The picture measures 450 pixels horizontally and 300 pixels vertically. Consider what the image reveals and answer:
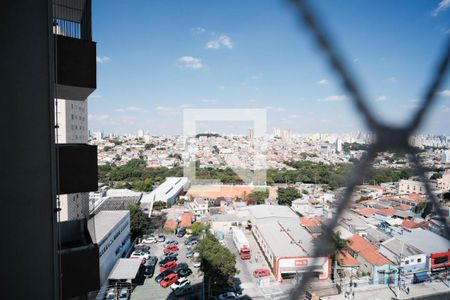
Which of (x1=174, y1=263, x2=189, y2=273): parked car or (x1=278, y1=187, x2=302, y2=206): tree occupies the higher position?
(x1=278, y1=187, x2=302, y2=206): tree

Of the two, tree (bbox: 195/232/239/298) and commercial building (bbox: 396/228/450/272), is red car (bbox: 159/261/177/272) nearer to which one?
tree (bbox: 195/232/239/298)

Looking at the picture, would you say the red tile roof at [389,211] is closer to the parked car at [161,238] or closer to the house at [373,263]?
the house at [373,263]

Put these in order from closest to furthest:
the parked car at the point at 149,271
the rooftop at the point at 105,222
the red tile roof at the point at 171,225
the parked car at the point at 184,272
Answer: the rooftop at the point at 105,222, the parked car at the point at 184,272, the parked car at the point at 149,271, the red tile roof at the point at 171,225

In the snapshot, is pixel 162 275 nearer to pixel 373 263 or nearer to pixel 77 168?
pixel 373 263

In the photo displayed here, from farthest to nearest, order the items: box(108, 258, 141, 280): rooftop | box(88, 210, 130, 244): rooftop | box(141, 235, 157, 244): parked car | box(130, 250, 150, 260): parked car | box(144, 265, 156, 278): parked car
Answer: box(141, 235, 157, 244): parked car
box(130, 250, 150, 260): parked car
box(144, 265, 156, 278): parked car
box(88, 210, 130, 244): rooftop
box(108, 258, 141, 280): rooftop

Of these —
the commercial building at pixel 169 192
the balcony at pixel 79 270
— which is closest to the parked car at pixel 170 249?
the commercial building at pixel 169 192

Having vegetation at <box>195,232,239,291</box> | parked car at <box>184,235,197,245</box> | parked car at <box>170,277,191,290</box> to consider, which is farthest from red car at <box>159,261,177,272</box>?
parked car at <box>184,235,197,245</box>
